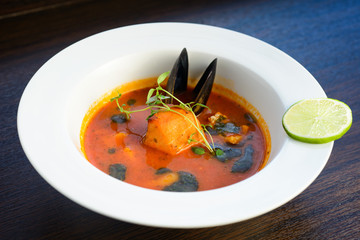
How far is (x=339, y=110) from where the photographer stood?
6.58ft

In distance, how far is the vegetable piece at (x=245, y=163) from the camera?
2.15 meters

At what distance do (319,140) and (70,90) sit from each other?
4.02 ft

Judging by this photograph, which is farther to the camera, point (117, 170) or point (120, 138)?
point (120, 138)

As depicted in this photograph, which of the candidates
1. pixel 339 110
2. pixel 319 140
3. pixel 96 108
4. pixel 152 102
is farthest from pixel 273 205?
Answer: pixel 96 108

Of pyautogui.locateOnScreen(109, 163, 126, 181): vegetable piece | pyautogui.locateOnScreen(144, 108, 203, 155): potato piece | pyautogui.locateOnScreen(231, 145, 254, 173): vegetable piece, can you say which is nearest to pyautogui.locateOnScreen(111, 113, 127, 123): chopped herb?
pyautogui.locateOnScreen(144, 108, 203, 155): potato piece

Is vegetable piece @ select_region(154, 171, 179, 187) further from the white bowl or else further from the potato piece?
the white bowl

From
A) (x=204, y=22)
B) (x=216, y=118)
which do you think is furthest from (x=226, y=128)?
(x=204, y=22)

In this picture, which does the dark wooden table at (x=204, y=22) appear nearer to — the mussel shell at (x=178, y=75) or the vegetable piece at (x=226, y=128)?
the vegetable piece at (x=226, y=128)

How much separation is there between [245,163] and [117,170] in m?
0.64

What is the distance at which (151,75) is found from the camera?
2676mm

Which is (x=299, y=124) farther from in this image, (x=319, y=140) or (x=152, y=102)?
(x=152, y=102)

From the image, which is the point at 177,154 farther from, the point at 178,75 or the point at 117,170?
the point at 178,75

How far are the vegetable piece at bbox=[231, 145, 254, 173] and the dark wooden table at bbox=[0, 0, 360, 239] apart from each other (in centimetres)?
29

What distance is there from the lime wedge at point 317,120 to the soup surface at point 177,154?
0.29 meters
